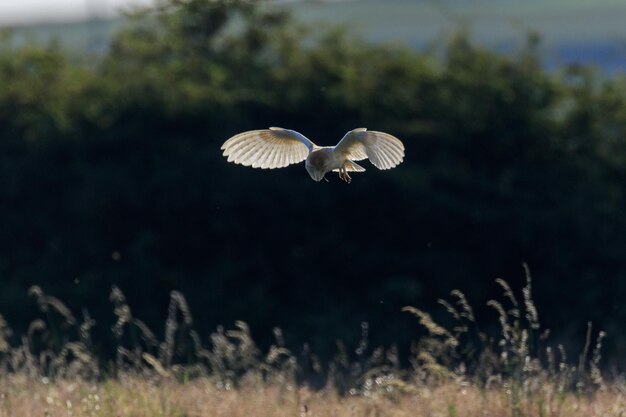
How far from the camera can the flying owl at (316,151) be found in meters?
5.90

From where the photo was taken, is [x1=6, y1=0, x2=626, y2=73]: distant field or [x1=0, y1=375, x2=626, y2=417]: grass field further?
[x1=6, y1=0, x2=626, y2=73]: distant field

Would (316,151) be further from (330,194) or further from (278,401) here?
(330,194)

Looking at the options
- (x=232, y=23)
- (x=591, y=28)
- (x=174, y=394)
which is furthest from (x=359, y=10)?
(x=174, y=394)

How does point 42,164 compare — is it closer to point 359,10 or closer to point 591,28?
point 591,28

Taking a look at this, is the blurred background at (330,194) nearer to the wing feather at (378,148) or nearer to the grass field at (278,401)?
the grass field at (278,401)

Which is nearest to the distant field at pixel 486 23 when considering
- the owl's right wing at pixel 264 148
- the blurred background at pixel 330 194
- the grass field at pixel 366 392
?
the blurred background at pixel 330 194

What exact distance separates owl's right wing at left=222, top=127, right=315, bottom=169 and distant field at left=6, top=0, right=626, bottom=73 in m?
6.76

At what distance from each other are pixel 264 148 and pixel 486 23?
73.7 ft

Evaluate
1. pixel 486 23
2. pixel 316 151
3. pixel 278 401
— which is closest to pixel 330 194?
pixel 278 401

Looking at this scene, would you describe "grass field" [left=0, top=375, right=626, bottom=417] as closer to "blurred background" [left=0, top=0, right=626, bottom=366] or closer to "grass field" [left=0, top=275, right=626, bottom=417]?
"grass field" [left=0, top=275, right=626, bottom=417]

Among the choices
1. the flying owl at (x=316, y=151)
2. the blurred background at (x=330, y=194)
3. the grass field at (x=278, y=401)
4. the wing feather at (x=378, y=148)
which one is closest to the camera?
the flying owl at (x=316, y=151)

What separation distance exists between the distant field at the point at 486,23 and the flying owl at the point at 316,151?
22.2 ft

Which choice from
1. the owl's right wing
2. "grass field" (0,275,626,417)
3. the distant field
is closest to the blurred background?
the distant field

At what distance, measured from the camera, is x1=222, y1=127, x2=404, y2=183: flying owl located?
590cm
